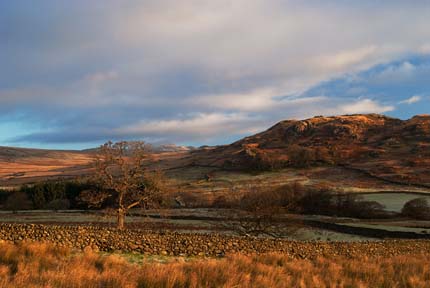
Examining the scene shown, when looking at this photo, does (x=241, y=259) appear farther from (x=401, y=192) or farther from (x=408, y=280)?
(x=401, y=192)

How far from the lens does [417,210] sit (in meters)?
48.8

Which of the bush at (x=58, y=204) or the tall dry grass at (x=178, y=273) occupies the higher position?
the tall dry grass at (x=178, y=273)

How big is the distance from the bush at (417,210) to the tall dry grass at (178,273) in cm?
3685

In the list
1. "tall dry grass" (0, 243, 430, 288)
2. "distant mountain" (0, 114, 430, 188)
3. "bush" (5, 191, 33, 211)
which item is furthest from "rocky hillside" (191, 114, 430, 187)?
"tall dry grass" (0, 243, 430, 288)

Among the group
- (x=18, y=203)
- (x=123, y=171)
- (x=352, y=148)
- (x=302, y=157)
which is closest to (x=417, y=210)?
(x=123, y=171)

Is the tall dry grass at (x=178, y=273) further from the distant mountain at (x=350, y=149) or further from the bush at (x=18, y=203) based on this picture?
the distant mountain at (x=350, y=149)

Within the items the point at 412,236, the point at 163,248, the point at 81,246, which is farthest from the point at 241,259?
the point at 412,236

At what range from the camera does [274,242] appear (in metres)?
21.5

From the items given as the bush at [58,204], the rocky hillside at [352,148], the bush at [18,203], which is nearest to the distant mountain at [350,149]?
the rocky hillside at [352,148]

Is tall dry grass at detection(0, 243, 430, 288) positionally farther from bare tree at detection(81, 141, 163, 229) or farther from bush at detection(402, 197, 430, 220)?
bush at detection(402, 197, 430, 220)

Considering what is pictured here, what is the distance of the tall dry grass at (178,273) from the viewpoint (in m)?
8.41

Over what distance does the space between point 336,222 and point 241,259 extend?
29963mm

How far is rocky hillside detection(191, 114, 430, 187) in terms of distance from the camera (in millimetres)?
→ 88812

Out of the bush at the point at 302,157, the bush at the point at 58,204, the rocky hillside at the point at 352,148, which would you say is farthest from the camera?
the bush at the point at 302,157
